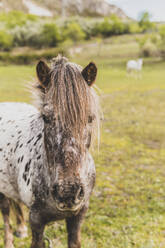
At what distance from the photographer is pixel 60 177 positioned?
1994 mm

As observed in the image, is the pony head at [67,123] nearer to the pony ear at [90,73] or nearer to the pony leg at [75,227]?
the pony ear at [90,73]

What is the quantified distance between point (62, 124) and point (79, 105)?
242mm

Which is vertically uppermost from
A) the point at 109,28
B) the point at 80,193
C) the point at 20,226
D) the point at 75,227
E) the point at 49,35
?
the point at 109,28

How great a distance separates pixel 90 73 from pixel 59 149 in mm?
807

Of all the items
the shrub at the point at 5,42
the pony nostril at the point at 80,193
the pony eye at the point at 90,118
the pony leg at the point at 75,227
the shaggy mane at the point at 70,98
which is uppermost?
the shrub at the point at 5,42

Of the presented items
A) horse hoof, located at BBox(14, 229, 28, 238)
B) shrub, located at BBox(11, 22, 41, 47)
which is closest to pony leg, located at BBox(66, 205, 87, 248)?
horse hoof, located at BBox(14, 229, 28, 238)

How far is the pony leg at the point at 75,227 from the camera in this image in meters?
2.79

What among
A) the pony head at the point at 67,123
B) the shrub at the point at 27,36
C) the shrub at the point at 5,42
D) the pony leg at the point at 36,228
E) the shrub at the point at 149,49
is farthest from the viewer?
the shrub at the point at 27,36

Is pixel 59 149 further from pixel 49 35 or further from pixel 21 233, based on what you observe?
pixel 49 35

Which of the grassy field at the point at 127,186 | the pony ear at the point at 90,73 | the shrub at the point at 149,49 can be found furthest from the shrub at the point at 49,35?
the pony ear at the point at 90,73

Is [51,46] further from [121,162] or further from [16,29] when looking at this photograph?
[121,162]

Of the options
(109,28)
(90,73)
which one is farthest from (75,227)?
(109,28)

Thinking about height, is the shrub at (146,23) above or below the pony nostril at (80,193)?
above

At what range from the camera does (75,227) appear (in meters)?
2.84
